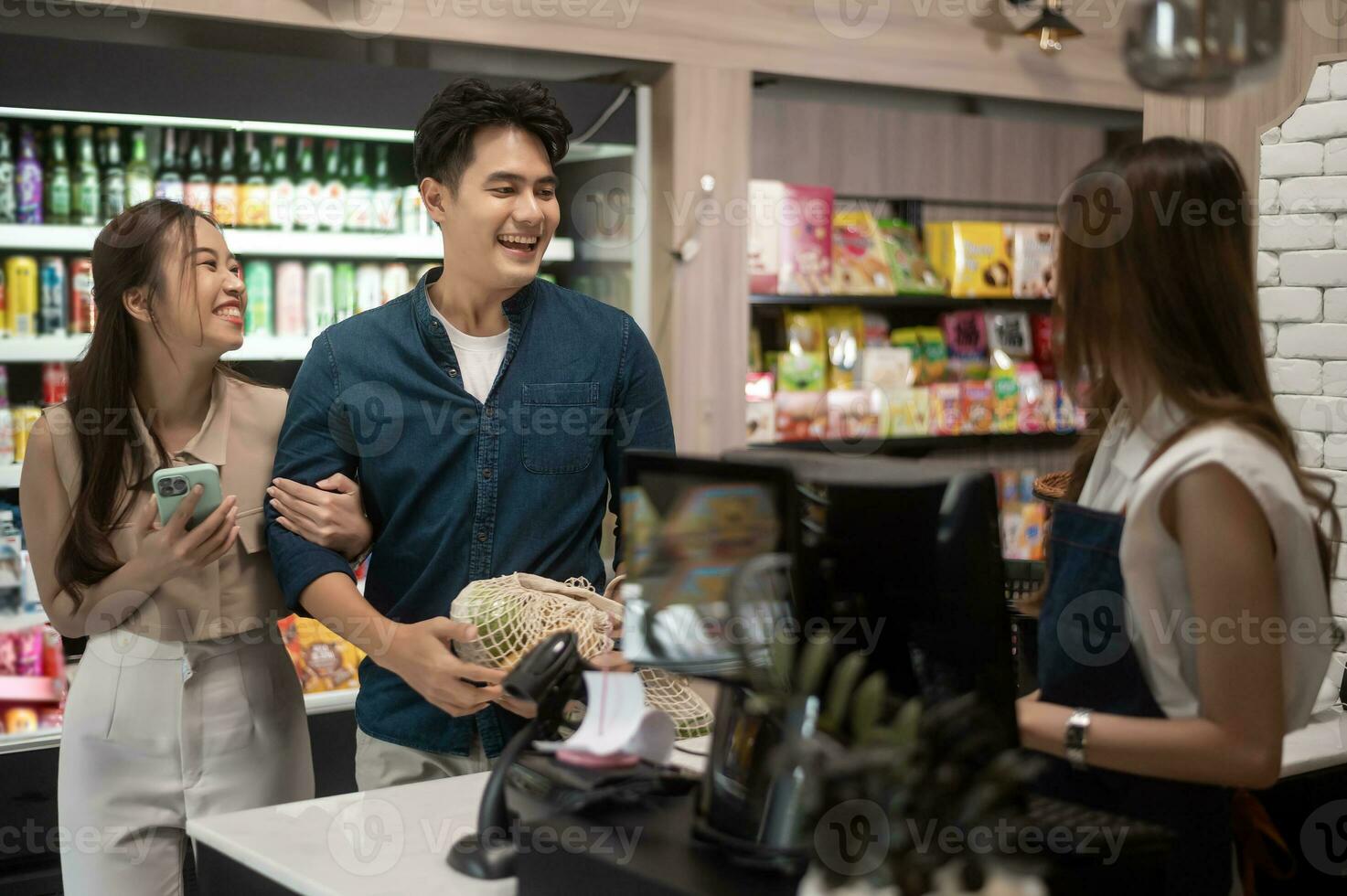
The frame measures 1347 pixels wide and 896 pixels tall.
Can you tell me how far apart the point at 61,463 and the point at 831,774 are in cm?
171

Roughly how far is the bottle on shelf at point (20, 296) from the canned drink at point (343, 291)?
771mm

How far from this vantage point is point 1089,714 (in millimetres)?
1347

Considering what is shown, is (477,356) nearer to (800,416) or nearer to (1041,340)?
(800,416)

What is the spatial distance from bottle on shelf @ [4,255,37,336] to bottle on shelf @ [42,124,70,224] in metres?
0.13

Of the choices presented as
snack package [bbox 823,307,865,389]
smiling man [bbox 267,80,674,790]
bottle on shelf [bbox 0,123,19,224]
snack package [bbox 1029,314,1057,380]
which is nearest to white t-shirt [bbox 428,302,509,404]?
smiling man [bbox 267,80,674,790]

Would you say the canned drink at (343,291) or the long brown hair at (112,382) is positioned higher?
the canned drink at (343,291)

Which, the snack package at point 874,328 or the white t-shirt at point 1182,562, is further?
the snack package at point 874,328

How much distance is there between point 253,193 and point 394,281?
47cm

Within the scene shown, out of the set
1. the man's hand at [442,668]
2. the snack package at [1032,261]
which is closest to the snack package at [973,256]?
the snack package at [1032,261]

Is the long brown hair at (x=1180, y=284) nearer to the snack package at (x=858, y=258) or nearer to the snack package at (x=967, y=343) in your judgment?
the snack package at (x=858, y=258)

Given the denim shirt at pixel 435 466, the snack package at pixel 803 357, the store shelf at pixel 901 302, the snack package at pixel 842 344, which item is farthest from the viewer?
the snack package at pixel 842 344

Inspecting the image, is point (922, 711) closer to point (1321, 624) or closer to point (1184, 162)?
point (1321, 624)

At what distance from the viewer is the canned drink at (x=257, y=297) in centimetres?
370

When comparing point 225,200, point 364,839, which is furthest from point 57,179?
point 364,839
